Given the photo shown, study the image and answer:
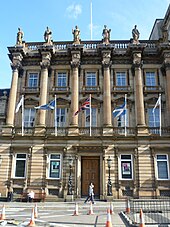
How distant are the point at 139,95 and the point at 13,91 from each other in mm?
15424

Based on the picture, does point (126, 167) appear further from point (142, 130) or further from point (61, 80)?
point (61, 80)

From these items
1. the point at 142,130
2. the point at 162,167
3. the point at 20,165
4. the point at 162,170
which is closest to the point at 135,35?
the point at 142,130

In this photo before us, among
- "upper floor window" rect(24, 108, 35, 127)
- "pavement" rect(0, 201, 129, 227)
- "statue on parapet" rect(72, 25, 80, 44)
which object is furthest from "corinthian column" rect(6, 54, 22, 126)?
"pavement" rect(0, 201, 129, 227)

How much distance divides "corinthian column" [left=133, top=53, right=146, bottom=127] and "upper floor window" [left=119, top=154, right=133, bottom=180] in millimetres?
4017

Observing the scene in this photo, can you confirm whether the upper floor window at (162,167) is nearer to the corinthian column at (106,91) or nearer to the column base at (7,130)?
the corinthian column at (106,91)

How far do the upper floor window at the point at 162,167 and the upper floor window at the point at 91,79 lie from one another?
1196 centimetres

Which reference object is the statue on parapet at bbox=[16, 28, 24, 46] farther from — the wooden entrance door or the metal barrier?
the metal barrier

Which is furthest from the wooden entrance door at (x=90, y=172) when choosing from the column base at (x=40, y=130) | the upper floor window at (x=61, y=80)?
the upper floor window at (x=61, y=80)

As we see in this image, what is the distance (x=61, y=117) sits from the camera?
96.5ft

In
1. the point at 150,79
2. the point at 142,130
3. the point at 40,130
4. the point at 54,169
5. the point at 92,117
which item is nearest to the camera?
the point at 54,169

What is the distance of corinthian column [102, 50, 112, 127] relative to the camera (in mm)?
27797

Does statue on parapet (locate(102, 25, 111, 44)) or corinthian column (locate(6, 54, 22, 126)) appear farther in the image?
statue on parapet (locate(102, 25, 111, 44))

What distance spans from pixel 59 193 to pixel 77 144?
5.57 m

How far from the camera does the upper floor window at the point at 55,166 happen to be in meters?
26.4
